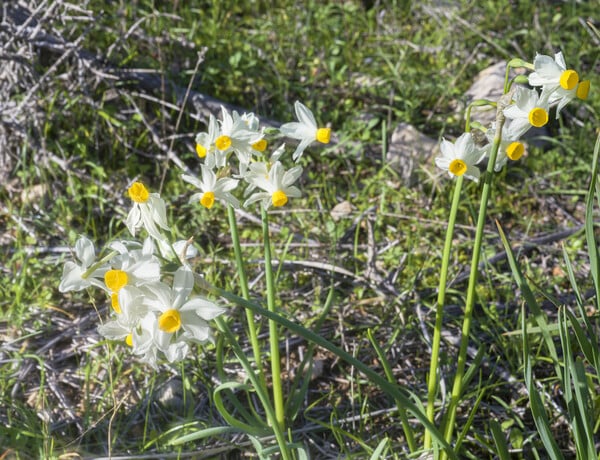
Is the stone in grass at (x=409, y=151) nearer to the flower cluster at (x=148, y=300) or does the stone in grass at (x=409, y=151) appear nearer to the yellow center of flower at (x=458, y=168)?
the yellow center of flower at (x=458, y=168)

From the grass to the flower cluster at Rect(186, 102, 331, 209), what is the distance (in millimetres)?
381

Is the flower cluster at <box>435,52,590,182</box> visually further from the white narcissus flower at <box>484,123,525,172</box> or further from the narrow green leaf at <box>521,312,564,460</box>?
the narrow green leaf at <box>521,312,564,460</box>

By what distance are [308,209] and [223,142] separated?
120cm

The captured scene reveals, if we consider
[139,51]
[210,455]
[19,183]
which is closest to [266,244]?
[210,455]

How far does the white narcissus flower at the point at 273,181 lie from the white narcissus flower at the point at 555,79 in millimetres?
478

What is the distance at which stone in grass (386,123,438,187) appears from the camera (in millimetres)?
2632

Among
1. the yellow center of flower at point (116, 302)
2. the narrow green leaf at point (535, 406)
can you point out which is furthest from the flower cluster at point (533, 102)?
the yellow center of flower at point (116, 302)

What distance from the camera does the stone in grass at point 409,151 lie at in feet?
8.64

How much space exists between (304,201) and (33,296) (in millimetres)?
1025

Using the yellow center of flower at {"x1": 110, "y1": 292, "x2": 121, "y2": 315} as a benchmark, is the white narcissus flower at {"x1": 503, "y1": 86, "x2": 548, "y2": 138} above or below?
above

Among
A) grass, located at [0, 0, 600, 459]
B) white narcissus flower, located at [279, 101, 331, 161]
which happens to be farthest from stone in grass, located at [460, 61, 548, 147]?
white narcissus flower, located at [279, 101, 331, 161]

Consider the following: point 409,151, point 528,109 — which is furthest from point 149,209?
point 409,151

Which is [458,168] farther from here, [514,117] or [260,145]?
[260,145]

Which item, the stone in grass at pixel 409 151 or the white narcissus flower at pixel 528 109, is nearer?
the white narcissus flower at pixel 528 109
